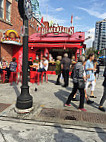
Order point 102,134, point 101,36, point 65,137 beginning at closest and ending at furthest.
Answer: point 65,137 → point 102,134 → point 101,36

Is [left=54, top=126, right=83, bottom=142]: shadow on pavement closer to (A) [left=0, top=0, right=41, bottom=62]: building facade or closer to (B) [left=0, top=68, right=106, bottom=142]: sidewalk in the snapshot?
(B) [left=0, top=68, right=106, bottom=142]: sidewalk

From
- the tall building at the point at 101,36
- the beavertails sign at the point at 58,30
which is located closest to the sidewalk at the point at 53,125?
the beavertails sign at the point at 58,30

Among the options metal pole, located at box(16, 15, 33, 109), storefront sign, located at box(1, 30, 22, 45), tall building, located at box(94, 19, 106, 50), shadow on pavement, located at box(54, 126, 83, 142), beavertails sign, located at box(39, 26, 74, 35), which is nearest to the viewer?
shadow on pavement, located at box(54, 126, 83, 142)

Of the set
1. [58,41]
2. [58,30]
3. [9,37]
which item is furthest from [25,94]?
[58,30]

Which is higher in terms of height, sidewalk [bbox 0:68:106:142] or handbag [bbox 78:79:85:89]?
handbag [bbox 78:79:85:89]

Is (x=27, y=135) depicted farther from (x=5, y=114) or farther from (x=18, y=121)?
(x=5, y=114)

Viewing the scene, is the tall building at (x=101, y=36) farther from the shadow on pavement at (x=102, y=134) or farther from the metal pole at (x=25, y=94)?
the shadow on pavement at (x=102, y=134)

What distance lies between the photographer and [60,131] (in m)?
2.88

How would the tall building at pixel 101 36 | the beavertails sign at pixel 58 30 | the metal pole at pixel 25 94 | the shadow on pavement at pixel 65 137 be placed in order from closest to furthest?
1. the shadow on pavement at pixel 65 137
2. the metal pole at pixel 25 94
3. the beavertails sign at pixel 58 30
4. the tall building at pixel 101 36

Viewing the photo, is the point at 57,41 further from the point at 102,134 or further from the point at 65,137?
the point at 65,137

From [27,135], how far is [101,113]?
241 centimetres

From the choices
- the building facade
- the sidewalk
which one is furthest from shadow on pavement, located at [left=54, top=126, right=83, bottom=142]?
the building facade

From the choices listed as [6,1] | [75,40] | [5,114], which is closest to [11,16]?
[6,1]

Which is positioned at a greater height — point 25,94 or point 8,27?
point 8,27
